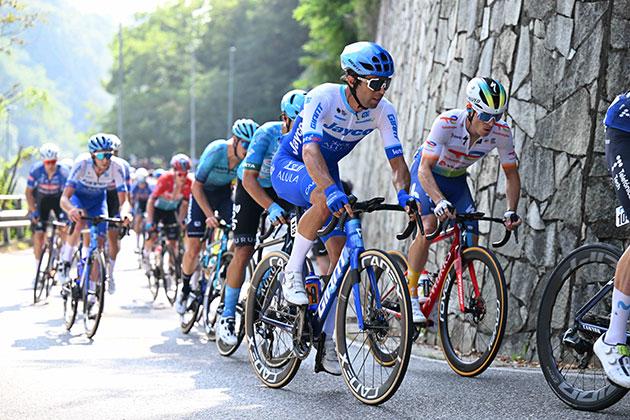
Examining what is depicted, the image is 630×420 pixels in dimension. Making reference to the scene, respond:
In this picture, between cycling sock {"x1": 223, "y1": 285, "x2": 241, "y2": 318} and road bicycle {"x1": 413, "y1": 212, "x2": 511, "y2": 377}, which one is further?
cycling sock {"x1": 223, "y1": 285, "x2": 241, "y2": 318}

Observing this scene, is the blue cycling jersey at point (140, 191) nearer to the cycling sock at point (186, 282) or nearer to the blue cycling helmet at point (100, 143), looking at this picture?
the blue cycling helmet at point (100, 143)

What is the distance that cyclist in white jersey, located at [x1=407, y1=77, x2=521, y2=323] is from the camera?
7.96 metres

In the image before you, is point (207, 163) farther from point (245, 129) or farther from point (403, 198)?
point (403, 198)

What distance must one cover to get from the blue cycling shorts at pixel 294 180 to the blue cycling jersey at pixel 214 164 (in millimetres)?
3331

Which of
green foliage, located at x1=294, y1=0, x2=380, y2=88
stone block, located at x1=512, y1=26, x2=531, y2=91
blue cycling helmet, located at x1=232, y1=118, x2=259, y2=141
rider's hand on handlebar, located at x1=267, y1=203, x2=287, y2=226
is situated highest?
green foliage, located at x1=294, y1=0, x2=380, y2=88

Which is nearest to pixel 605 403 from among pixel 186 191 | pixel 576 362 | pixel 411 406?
pixel 576 362

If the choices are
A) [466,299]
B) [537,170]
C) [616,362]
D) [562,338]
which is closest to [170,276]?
[537,170]

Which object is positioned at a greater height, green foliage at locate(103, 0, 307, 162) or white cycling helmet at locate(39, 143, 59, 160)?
green foliage at locate(103, 0, 307, 162)

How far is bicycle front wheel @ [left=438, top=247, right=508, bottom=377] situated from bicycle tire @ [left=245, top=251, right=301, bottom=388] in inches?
51.4

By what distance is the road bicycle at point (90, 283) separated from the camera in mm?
11094

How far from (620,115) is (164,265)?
11.3m

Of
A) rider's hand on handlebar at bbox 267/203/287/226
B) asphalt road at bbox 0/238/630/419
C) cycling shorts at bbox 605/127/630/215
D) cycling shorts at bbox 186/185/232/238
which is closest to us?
cycling shorts at bbox 605/127/630/215

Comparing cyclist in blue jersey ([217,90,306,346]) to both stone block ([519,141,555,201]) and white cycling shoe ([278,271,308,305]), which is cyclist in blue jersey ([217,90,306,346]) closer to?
white cycling shoe ([278,271,308,305])

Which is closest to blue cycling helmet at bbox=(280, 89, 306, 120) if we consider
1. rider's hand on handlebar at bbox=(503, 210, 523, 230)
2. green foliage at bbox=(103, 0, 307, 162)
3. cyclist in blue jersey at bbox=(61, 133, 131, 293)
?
rider's hand on handlebar at bbox=(503, 210, 523, 230)
